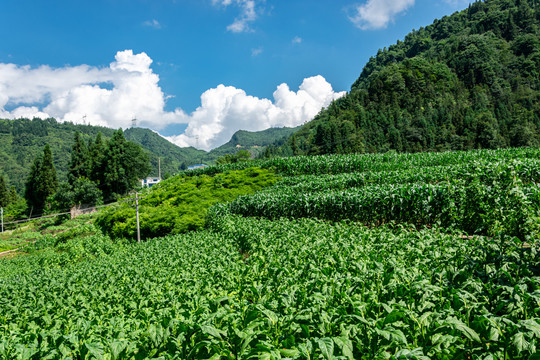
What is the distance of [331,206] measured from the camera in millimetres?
12609

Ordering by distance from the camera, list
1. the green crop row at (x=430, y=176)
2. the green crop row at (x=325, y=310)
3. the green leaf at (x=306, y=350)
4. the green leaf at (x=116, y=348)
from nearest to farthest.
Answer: the green leaf at (x=306, y=350), the green crop row at (x=325, y=310), the green leaf at (x=116, y=348), the green crop row at (x=430, y=176)

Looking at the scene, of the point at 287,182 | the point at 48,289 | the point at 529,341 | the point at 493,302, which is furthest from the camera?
the point at 287,182

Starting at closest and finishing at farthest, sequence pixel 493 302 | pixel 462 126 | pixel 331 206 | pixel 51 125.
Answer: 1. pixel 493 302
2. pixel 331 206
3. pixel 462 126
4. pixel 51 125

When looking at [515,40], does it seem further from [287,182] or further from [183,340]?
[183,340]

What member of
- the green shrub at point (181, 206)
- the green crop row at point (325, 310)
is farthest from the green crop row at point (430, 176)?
the green shrub at point (181, 206)

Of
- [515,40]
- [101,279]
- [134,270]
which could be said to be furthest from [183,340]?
[515,40]

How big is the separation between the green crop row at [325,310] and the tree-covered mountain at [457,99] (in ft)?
183

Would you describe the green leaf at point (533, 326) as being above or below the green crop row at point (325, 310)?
above

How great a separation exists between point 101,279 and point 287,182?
18.4m

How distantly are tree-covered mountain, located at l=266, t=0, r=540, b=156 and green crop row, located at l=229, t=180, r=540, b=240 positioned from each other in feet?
156

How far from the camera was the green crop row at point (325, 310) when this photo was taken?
2088 millimetres

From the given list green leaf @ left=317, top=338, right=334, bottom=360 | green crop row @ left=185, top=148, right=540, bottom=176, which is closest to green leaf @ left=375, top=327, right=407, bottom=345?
green leaf @ left=317, top=338, right=334, bottom=360

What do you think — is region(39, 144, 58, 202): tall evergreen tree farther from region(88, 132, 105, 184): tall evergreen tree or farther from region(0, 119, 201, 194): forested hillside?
region(0, 119, 201, 194): forested hillside

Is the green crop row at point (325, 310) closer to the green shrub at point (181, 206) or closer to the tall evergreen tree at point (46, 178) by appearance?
the green shrub at point (181, 206)
